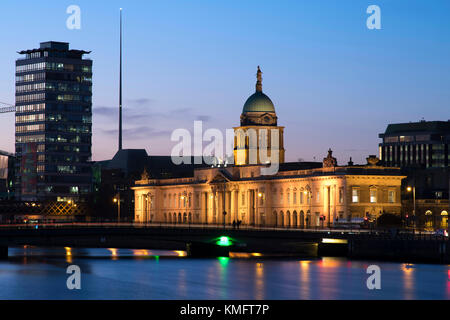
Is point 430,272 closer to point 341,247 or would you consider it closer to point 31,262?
point 341,247

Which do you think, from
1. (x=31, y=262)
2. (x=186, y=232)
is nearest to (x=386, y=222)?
(x=186, y=232)

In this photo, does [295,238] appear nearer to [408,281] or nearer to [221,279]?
[221,279]

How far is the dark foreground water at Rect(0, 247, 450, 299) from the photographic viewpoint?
360 feet

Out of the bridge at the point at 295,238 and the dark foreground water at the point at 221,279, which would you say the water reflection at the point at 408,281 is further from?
the bridge at the point at 295,238

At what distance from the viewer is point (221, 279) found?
12462 cm

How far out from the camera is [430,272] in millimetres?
125688

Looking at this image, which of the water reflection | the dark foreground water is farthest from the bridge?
the water reflection

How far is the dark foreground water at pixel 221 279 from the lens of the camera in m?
110

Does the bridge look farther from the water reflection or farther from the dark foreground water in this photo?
the water reflection

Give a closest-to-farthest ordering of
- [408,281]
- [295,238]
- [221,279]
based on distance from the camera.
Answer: [408,281], [221,279], [295,238]

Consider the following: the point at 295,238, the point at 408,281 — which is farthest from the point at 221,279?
the point at 295,238

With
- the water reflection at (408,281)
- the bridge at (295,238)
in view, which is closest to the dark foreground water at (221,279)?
the water reflection at (408,281)

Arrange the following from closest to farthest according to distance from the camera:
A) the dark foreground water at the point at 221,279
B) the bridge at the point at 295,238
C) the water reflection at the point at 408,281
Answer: the water reflection at the point at 408,281 → the dark foreground water at the point at 221,279 → the bridge at the point at 295,238

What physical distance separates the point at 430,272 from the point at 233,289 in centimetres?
2328
